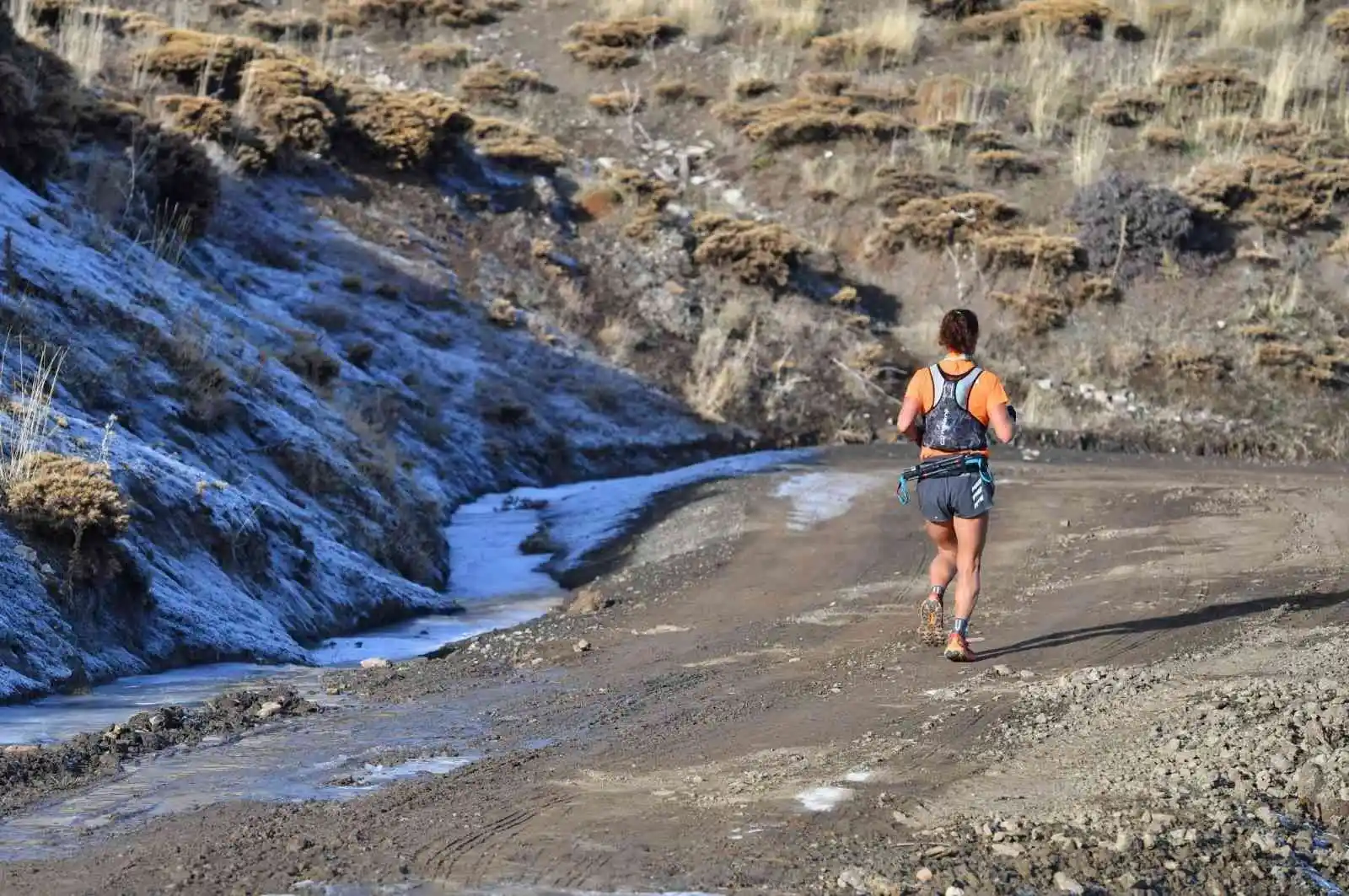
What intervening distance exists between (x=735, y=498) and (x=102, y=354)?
23.2ft

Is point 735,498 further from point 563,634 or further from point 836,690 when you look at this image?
point 836,690

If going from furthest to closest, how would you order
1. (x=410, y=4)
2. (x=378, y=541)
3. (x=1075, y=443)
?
(x=410, y=4), (x=1075, y=443), (x=378, y=541)

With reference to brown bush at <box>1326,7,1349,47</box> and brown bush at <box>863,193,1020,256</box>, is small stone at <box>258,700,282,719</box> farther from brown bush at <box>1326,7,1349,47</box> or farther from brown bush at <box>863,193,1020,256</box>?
brown bush at <box>1326,7,1349,47</box>

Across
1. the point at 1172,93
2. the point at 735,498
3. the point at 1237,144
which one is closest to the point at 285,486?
the point at 735,498

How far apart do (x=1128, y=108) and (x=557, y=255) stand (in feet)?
43.9

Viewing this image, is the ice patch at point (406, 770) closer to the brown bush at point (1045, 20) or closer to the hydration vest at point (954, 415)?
the hydration vest at point (954, 415)

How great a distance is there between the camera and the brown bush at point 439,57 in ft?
119

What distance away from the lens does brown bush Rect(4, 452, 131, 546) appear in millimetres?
9266

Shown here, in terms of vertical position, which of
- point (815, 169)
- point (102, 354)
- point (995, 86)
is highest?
point (995, 86)

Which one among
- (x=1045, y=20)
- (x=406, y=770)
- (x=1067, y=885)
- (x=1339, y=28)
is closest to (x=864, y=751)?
(x=1067, y=885)

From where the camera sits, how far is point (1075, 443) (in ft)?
77.7

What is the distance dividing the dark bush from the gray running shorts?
2111 cm

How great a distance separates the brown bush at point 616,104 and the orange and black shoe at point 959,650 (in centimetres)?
2705

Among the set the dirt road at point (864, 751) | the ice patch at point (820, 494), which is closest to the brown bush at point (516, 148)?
the ice patch at point (820, 494)
